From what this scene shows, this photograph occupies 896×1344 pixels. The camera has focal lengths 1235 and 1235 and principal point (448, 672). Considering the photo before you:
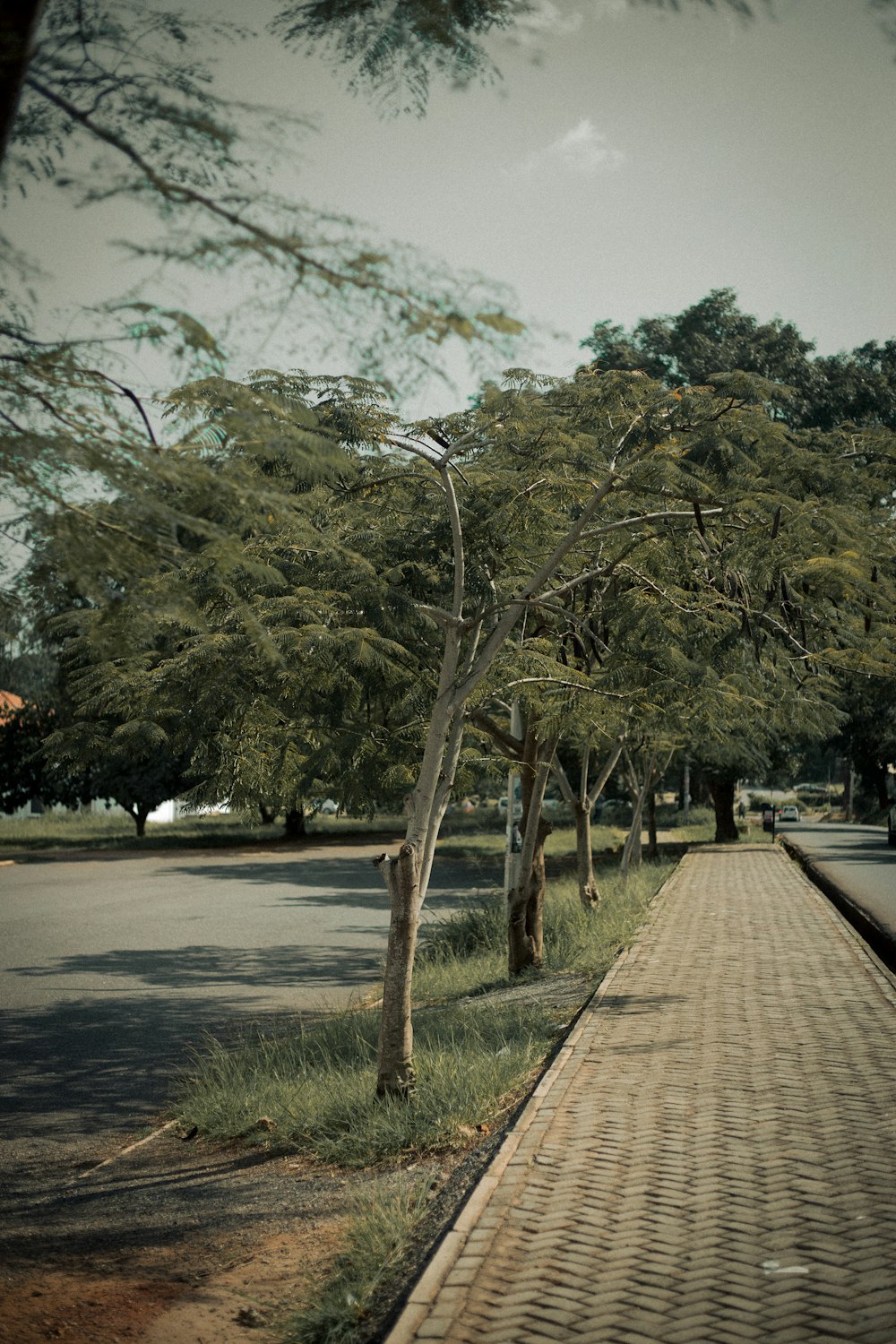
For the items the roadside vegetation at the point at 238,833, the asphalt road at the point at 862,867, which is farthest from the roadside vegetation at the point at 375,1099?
the roadside vegetation at the point at 238,833

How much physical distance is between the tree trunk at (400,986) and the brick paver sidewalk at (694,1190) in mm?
922

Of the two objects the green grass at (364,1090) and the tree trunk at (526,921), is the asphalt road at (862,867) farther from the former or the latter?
the green grass at (364,1090)

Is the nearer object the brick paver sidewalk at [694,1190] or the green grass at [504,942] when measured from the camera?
the brick paver sidewalk at [694,1190]

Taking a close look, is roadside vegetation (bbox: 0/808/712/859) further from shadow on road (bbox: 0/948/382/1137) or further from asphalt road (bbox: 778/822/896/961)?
shadow on road (bbox: 0/948/382/1137)

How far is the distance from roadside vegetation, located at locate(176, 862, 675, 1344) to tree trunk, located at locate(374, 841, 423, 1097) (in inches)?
6.2

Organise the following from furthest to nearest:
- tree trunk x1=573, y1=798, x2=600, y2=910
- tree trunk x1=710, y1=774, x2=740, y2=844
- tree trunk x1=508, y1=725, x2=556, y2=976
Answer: tree trunk x1=710, y1=774, x2=740, y2=844
tree trunk x1=573, y1=798, x2=600, y2=910
tree trunk x1=508, y1=725, x2=556, y2=976

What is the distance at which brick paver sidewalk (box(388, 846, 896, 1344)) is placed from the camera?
174 inches

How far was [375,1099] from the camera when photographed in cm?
779

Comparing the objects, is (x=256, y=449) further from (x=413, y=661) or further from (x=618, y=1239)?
(x=413, y=661)

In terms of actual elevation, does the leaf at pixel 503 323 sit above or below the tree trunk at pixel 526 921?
above

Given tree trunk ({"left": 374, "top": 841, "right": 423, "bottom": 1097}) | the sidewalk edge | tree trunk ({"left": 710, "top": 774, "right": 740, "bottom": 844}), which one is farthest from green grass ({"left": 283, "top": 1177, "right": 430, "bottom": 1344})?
tree trunk ({"left": 710, "top": 774, "right": 740, "bottom": 844})

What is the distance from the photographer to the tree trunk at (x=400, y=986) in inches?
313

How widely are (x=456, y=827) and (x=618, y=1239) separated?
53896mm

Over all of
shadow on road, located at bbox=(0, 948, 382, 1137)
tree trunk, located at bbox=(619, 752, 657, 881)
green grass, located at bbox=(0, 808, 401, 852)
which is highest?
tree trunk, located at bbox=(619, 752, 657, 881)
